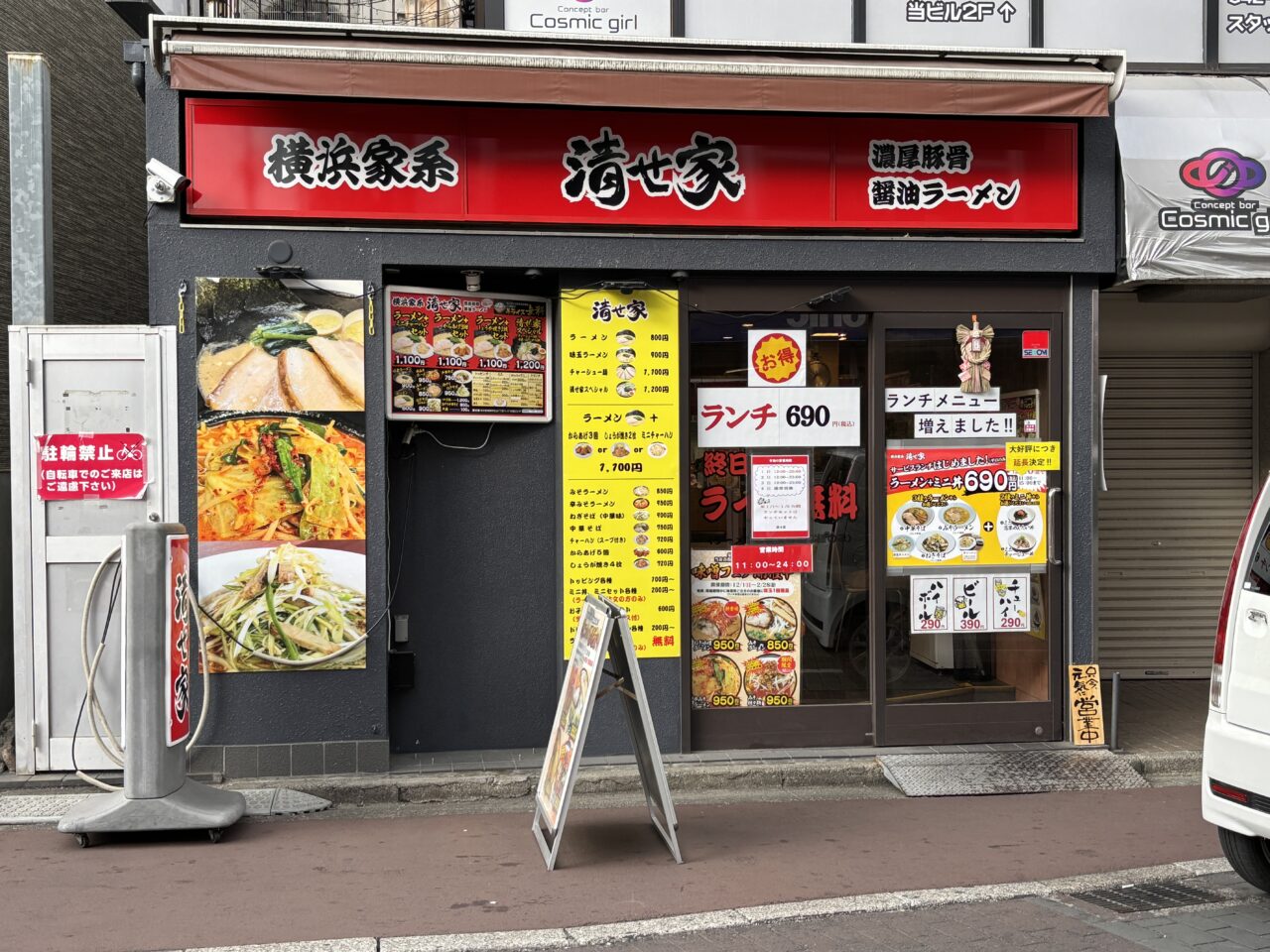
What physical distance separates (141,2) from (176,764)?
4.81 meters

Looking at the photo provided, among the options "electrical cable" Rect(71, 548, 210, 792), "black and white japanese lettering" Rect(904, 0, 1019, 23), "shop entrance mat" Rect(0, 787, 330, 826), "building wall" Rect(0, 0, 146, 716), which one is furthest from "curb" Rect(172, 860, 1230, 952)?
"building wall" Rect(0, 0, 146, 716)

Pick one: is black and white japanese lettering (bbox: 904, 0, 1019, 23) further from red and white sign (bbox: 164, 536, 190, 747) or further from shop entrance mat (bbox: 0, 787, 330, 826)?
shop entrance mat (bbox: 0, 787, 330, 826)

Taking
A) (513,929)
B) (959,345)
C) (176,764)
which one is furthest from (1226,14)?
(176,764)

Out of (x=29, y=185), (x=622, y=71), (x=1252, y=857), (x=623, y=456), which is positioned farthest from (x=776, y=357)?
(x=29, y=185)

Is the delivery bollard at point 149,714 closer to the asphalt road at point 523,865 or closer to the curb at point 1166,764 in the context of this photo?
the asphalt road at point 523,865

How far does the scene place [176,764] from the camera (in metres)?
6.47

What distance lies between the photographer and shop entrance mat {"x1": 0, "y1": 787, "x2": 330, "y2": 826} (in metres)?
6.77

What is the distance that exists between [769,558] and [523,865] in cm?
288

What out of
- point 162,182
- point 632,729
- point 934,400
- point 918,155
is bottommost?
point 632,729

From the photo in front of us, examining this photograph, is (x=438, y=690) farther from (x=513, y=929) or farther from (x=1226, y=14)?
(x=1226, y=14)

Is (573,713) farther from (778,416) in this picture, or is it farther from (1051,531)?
(1051,531)

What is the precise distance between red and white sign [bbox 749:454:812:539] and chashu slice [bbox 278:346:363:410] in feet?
8.90

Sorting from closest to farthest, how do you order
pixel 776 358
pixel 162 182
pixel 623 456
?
pixel 162 182 < pixel 623 456 < pixel 776 358

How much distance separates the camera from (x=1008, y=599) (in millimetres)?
8344
